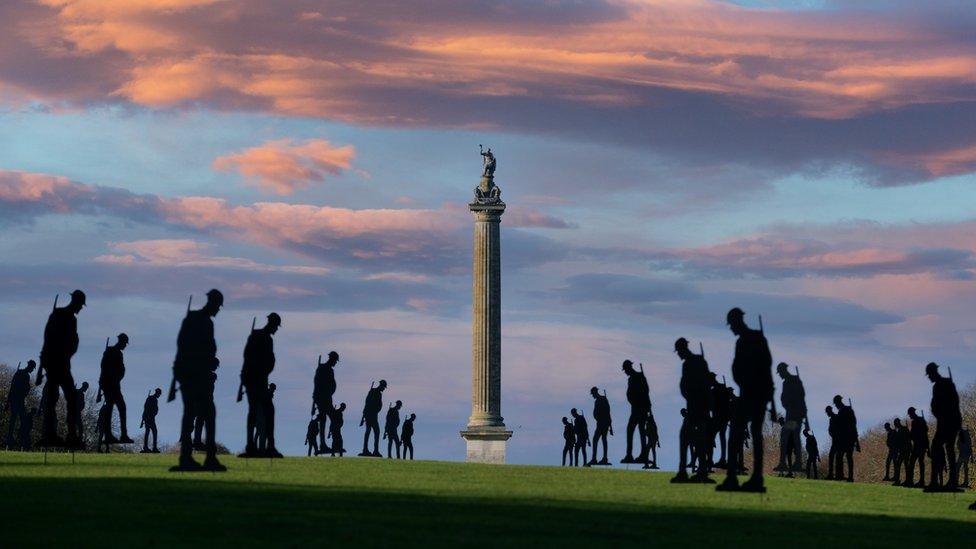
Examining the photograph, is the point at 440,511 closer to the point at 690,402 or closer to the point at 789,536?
the point at 789,536

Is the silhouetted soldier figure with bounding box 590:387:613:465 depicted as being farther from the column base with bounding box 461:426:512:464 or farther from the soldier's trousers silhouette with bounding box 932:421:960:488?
the column base with bounding box 461:426:512:464

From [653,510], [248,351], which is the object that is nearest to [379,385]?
[248,351]

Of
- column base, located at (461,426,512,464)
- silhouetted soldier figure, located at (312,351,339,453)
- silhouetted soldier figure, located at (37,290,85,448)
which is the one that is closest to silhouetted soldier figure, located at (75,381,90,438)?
silhouetted soldier figure, located at (37,290,85,448)

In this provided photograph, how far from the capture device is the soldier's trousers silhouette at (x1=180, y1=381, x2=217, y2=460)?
26375 mm

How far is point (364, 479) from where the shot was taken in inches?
1083

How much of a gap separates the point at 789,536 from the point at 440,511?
4.53 meters

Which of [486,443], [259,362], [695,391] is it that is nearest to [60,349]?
[259,362]

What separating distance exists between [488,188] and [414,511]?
6469cm

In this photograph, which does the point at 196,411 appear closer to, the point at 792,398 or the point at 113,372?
the point at 113,372

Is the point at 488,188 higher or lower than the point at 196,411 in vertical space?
higher

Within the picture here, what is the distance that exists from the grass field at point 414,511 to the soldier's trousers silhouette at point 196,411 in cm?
59

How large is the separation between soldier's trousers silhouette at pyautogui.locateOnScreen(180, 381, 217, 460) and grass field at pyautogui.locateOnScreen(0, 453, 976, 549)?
0.59 meters

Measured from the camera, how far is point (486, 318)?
280 ft

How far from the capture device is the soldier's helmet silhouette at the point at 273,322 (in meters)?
29.6
